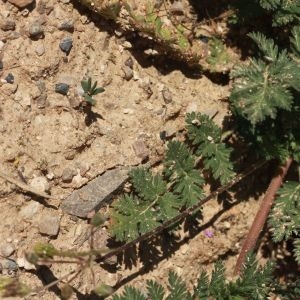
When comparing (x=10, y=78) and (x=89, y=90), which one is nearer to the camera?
(x=10, y=78)

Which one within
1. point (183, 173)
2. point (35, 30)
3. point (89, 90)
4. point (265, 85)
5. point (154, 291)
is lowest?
point (154, 291)

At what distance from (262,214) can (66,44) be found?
5.87 ft

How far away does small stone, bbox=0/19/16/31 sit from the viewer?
3.59 m

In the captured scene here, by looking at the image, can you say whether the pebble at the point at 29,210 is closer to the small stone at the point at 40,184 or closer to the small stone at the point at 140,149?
the small stone at the point at 40,184

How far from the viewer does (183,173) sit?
12.8 feet

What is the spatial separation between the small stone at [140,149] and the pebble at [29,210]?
74cm

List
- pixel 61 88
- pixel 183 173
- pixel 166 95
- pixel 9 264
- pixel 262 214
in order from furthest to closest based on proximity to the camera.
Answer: pixel 262 214 → pixel 166 95 → pixel 183 173 → pixel 61 88 → pixel 9 264

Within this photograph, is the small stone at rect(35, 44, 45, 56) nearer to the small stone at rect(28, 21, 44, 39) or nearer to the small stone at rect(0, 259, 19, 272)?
the small stone at rect(28, 21, 44, 39)

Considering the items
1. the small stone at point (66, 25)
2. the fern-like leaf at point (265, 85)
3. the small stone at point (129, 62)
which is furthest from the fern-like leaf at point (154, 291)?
the small stone at point (66, 25)

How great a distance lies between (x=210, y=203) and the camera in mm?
4281

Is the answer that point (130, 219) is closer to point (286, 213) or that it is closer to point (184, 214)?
point (184, 214)

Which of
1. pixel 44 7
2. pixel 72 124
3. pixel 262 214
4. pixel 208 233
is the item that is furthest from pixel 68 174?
pixel 262 214

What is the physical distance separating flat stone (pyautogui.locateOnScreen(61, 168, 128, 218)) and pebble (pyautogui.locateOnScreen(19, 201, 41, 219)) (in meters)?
0.17

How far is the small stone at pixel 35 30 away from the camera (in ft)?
12.0
